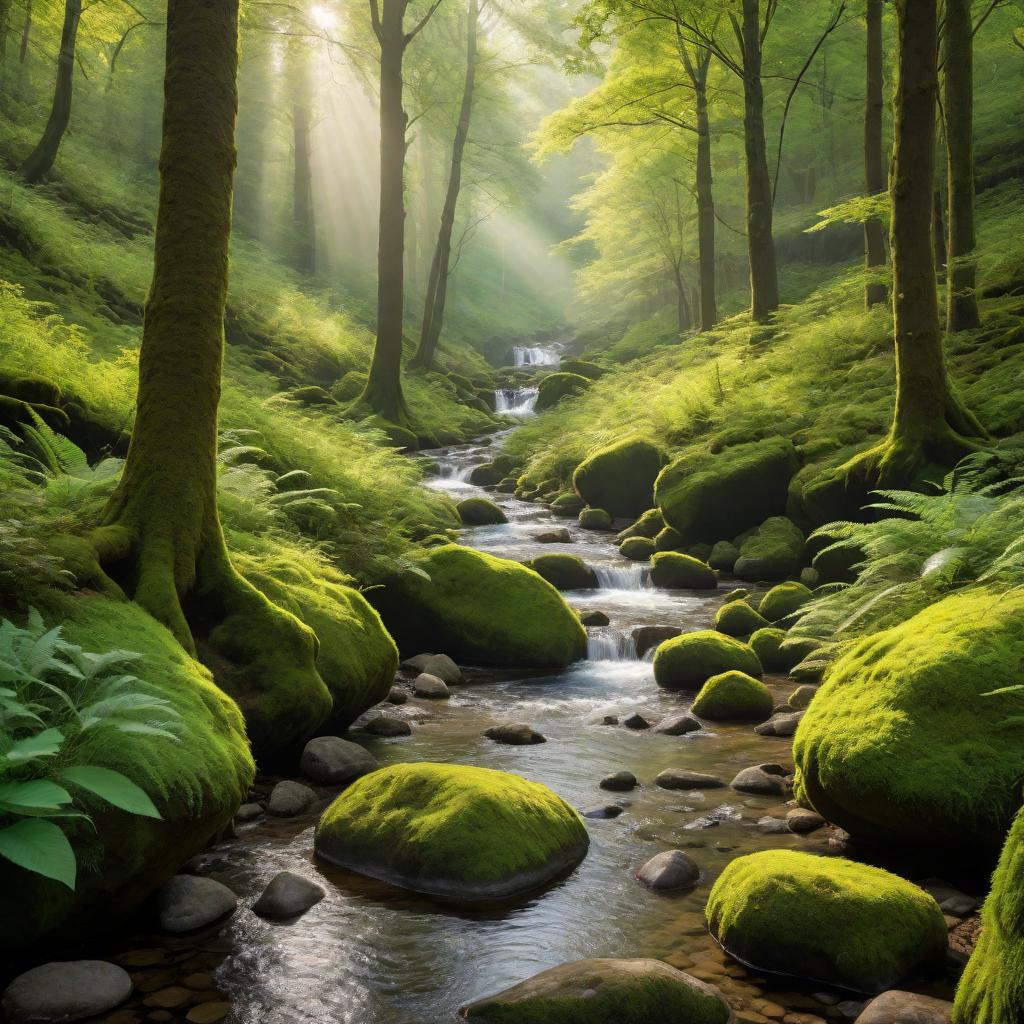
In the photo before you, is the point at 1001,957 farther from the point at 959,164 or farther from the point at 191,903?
the point at 959,164

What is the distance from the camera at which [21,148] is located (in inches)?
825

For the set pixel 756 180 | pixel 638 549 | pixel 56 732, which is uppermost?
pixel 756 180

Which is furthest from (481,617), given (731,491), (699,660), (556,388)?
(556,388)

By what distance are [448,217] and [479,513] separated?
15.2 meters

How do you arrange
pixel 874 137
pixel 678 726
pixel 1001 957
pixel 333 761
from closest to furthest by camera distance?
pixel 1001 957 < pixel 333 761 < pixel 678 726 < pixel 874 137

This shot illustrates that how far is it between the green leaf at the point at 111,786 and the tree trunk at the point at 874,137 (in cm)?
1547

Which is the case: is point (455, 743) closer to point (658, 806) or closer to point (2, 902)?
point (658, 806)

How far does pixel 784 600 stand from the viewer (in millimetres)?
10195

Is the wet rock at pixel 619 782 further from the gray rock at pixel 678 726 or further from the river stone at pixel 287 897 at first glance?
the river stone at pixel 287 897

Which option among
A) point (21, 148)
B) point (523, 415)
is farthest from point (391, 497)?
point (523, 415)

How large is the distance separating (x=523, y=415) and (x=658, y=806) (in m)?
25.2

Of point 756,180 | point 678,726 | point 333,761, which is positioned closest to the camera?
point 333,761

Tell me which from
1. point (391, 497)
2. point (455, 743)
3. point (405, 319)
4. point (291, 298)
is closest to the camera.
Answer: point (455, 743)

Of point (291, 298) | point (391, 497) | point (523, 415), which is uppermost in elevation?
point (291, 298)
